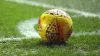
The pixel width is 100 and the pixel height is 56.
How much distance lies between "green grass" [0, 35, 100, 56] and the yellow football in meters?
0.22

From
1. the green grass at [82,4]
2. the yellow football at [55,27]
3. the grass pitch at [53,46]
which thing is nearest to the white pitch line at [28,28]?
the grass pitch at [53,46]

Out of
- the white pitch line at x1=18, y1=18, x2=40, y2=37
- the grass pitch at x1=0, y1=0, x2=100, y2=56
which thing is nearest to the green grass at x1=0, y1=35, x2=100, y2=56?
the grass pitch at x1=0, y1=0, x2=100, y2=56

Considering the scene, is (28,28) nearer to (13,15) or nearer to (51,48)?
(13,15)

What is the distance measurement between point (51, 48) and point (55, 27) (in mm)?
533

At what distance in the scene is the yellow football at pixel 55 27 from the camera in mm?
9398

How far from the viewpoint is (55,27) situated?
9.41 m

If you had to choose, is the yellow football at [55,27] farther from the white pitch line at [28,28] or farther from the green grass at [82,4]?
the green grass at [82,4]

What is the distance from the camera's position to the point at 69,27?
9.51 metres

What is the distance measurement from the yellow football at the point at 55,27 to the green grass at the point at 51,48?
216 millimetres

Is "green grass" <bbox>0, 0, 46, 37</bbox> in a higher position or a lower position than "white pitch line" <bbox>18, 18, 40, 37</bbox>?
higher

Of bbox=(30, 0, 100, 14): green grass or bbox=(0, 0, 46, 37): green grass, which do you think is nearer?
bbox=(0, 0, 46, 37): green grass

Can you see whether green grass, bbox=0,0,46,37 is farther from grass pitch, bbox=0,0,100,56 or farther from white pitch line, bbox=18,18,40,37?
white pitch line, bbox=18,18,40,37

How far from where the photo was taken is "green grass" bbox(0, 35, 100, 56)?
871 cm

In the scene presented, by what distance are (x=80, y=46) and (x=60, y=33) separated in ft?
1.92
